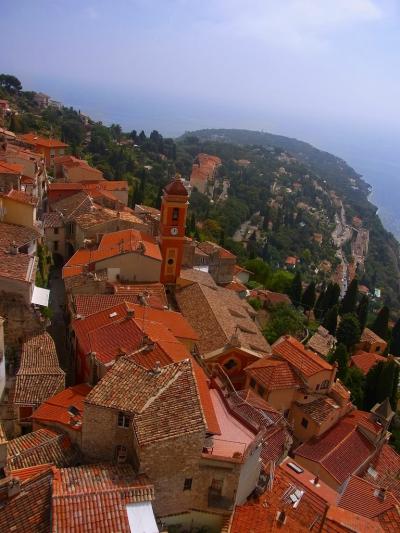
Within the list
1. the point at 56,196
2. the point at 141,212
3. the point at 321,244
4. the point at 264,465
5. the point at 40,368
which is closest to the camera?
the point at 264,465

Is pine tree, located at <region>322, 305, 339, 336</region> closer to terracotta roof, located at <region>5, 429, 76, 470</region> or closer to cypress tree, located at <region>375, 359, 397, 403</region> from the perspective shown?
cypress tree, located at <region>375, 359, 397, 403</region>

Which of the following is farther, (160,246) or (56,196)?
(56,196)

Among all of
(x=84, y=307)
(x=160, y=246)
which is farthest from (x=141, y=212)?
(x=84, y=307)

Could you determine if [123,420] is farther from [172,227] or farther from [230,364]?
[172,227]

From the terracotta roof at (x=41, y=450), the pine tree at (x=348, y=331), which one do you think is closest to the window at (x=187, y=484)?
the terracotta roof at (x=41, y=450)

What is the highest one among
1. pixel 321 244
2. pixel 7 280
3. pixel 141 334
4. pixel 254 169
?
pixel 7 280

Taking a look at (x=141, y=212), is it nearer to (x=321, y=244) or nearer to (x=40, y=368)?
(x=40, y=368)
